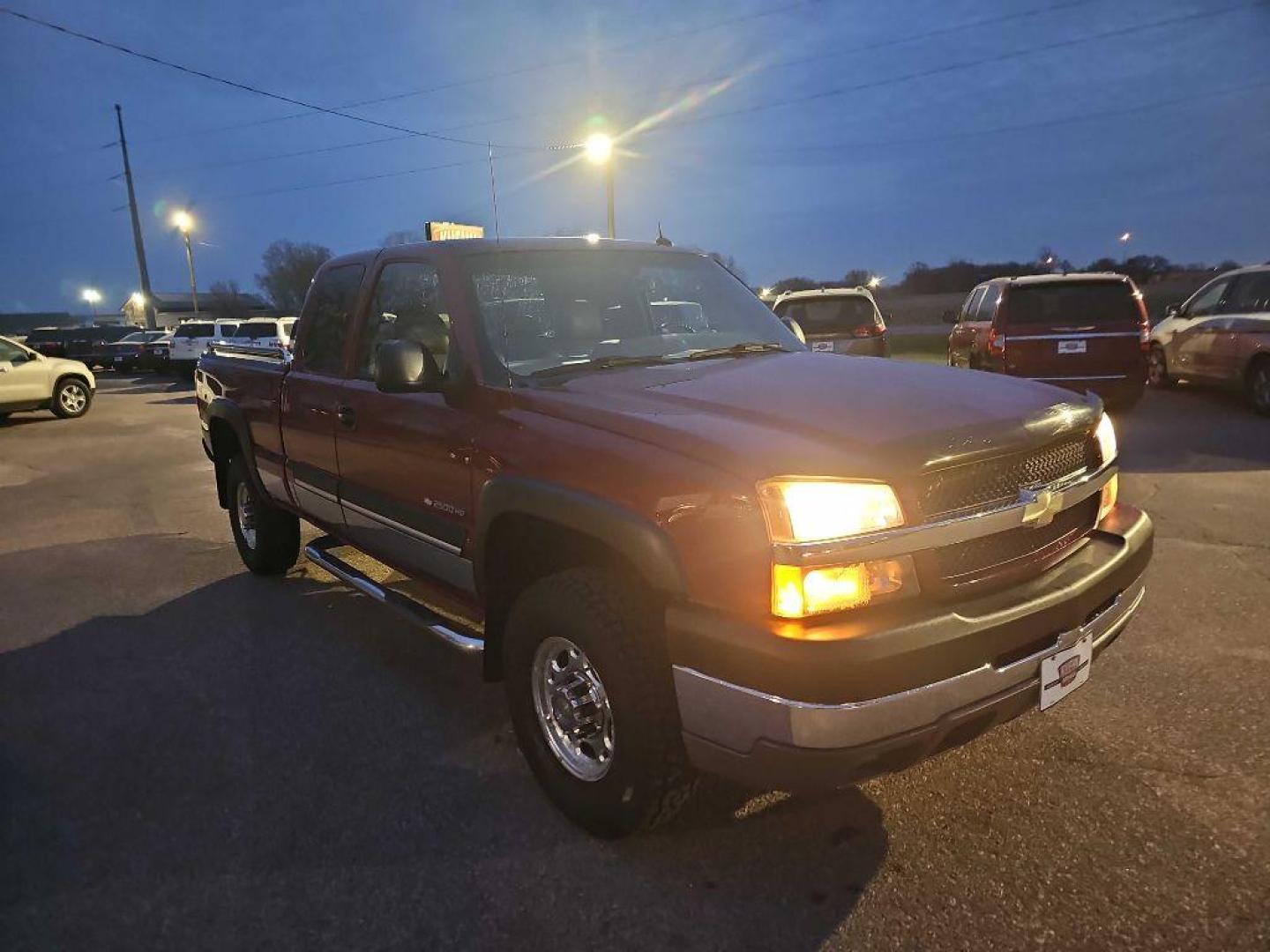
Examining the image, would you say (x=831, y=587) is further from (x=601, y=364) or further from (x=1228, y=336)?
(x=1228, y=336)

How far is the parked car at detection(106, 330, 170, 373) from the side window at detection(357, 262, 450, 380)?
2724 cm

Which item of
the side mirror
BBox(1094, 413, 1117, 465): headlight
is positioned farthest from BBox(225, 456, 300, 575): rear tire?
BBox(1094, 413, 1117, 465): headlight

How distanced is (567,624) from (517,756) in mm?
977

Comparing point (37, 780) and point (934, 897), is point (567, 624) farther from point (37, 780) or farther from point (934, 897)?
point (37, 780)

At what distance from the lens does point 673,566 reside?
2256mm

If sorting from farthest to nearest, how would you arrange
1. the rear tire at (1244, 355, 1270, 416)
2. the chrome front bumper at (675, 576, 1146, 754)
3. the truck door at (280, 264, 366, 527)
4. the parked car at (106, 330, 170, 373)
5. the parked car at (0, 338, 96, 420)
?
the parked car at (106, 330, 170, 373), the parked car at (0, 338, 96, 420), the rear tire at (1244, 355, 1270, 416), the truck door at (280, 264, 366, 527), the chrome front bumper at (675, 576, 1146, 754)

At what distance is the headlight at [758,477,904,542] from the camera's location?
2129 mm

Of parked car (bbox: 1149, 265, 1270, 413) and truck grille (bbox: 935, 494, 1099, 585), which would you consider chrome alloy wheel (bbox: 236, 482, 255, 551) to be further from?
parked car (bbox: 1149, 265, 1270, 413)

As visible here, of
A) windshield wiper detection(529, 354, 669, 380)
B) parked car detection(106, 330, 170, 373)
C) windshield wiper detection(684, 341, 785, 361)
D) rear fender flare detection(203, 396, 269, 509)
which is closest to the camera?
windshield wiper detection(529, 354, 669, 380)

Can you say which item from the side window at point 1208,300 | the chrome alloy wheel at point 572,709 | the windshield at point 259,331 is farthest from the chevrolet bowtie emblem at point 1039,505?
the windshield at point 259,331

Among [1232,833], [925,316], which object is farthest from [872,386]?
[925,316]

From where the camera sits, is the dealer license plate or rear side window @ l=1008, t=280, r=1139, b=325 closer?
the dealer license plate

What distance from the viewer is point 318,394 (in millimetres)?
4227

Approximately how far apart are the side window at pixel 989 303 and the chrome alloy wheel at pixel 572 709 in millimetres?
8971
